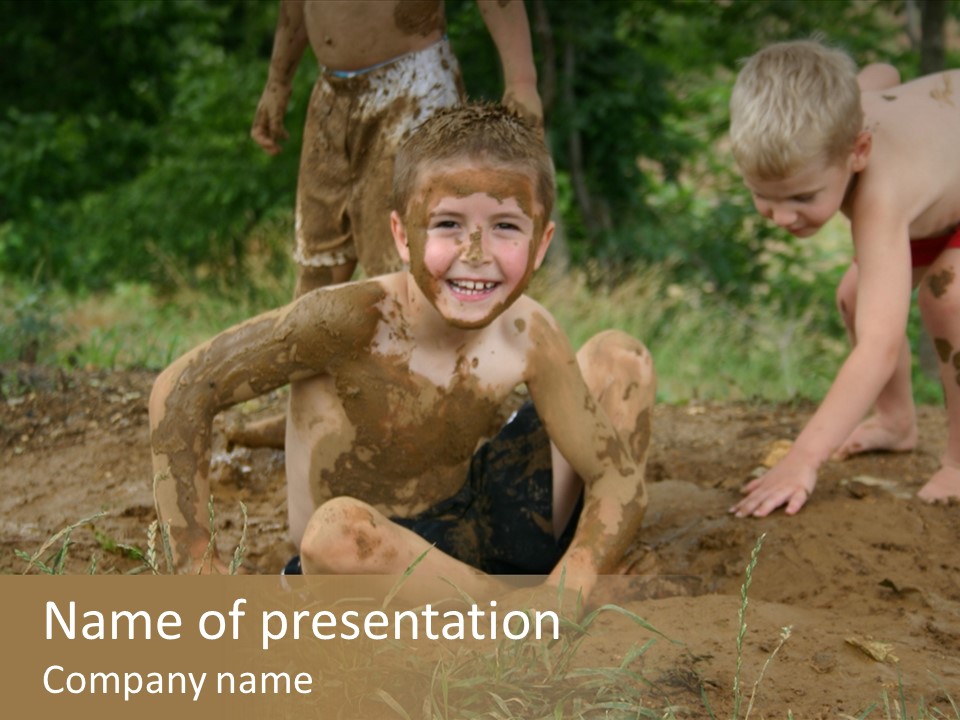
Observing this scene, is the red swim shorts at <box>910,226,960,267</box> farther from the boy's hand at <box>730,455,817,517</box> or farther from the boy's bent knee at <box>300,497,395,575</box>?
the boy's bent knee at <box>300,497,395,575</box>

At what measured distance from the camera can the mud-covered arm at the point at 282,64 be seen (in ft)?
12.2

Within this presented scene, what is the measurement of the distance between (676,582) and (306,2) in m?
1.92

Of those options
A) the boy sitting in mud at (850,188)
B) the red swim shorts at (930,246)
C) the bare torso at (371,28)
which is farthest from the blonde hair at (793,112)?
the bare torso at (371,28)

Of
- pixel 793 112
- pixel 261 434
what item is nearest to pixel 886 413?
pixel 793 112

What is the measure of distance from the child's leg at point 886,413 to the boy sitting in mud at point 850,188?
42 cm

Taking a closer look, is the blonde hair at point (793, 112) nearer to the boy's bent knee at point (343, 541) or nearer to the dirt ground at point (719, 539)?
the dirt ground at point (719, 539)

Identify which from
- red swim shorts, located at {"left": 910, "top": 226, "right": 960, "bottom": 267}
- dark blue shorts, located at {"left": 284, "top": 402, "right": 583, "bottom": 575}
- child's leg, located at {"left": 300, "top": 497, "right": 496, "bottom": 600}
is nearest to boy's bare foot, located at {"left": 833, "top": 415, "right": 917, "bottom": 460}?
red swim shorts, located at {"left": 910, "top": 226, "right": 960, "bottom": 267}

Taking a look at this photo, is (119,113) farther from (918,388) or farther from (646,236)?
(918,388)

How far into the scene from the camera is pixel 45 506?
137 inches

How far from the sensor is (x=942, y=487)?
133 inches

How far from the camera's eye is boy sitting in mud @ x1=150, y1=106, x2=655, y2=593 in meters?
2.50

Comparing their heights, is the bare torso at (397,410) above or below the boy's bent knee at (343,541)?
above

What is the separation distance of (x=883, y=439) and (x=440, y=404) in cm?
185

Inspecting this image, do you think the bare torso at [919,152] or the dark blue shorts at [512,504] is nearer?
the dark blue shorts at [512,504]
